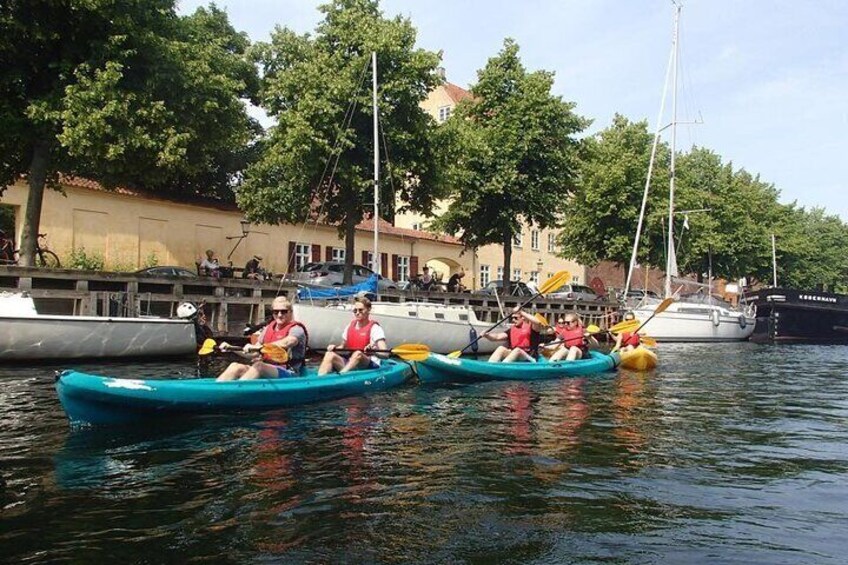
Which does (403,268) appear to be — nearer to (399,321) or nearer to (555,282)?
(399,321)

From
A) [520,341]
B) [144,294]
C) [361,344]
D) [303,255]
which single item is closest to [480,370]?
[520,341]

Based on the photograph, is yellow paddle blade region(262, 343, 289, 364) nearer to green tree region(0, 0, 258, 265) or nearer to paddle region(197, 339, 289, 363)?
paddle region(197, 339, 289, 363)

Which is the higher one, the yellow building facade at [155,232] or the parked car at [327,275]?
the yellow building facade at [155,232]

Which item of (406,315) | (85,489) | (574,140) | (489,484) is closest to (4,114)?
(406,315)

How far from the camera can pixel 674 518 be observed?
651 centimetres

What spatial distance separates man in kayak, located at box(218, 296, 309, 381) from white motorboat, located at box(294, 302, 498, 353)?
8.55 meters

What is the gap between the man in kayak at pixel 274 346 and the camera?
1106 centimetres

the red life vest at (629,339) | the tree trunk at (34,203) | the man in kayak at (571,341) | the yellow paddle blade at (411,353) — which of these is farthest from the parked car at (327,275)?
the yellow paddle blade at (411,353)

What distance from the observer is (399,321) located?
21.8 m

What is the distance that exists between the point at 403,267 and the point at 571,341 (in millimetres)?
26091

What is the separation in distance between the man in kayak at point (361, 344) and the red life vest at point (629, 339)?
31.9 ft

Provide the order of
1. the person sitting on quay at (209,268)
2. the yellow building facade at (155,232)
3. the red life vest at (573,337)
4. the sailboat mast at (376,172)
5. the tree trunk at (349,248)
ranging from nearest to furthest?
the red life vest at (573,337) < the sailboat mast at (376,172) < the person sitting on quay at (209,268) < the tree trunk at (349,248) < the yellow building facade at (155,232)

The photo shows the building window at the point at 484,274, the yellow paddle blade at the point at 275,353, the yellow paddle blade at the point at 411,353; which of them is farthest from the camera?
the building window at the point at 484,274

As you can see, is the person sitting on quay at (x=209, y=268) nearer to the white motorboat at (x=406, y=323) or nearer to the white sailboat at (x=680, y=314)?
the white motorboat at (x=406, y=323)
